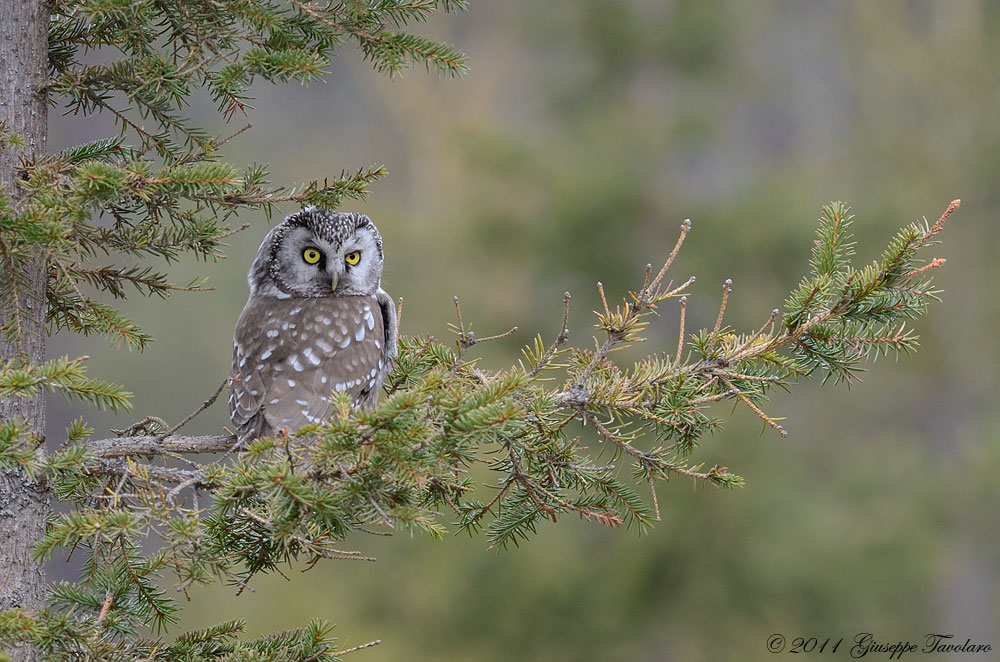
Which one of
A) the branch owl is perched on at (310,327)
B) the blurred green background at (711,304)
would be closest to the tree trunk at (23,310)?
the branch owl is perched on at (310,327)

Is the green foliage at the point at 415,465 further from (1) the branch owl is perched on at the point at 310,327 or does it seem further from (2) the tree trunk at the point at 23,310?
(1) the branch owl is perched on at the point at 310,327

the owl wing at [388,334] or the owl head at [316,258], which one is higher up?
the owl head at [316,258]

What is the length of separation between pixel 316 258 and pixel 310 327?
763mm

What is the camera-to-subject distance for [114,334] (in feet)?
11.0

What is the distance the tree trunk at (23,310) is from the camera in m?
3.15

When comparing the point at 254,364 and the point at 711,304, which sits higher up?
the point at 711,304

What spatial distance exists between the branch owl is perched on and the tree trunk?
98cm

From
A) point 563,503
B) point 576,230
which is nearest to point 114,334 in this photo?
point 563,503

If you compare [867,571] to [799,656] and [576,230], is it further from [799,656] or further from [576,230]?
[576,230]

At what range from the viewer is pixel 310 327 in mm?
4527

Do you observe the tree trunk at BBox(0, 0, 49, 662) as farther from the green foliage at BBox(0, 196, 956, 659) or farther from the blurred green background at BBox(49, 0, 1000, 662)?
the blurred green background at BBox(49, 0, 1000, 662)
